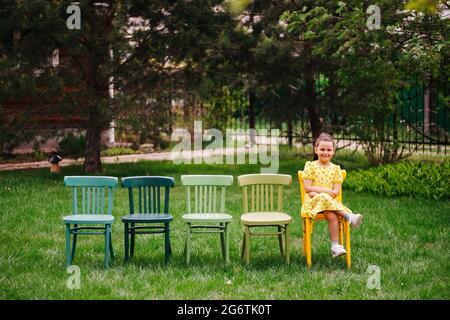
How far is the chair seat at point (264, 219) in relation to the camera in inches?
265

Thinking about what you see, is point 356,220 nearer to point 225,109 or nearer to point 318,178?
point 318,178

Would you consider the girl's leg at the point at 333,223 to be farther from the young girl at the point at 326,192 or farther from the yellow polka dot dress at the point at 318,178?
the yellow polka dot dress at the point at 318,178

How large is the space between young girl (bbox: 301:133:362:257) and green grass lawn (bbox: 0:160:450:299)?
0.39m

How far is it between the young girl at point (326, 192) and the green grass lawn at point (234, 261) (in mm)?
388

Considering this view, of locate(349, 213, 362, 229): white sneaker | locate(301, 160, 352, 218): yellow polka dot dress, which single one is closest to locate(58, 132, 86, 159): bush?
locate(301, 160, 352, 218): yellow polka dot dress

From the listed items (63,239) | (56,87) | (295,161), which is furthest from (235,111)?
(63,239)

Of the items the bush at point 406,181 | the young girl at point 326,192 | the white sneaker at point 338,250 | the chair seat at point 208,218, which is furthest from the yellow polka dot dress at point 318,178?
the bush at point 406,181

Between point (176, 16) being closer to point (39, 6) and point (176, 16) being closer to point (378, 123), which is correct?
point (39, 6)

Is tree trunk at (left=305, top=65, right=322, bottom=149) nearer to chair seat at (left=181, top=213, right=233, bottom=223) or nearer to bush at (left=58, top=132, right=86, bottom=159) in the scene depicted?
bush at (left=58, top=132, right=86, bottom=159)

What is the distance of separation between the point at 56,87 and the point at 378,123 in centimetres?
597

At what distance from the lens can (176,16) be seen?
12.3m

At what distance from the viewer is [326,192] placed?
6.96m

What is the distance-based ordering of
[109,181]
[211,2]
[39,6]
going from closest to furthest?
[109,181] < [39,6] < [211,2]

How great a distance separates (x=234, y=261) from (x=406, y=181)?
488 cm
